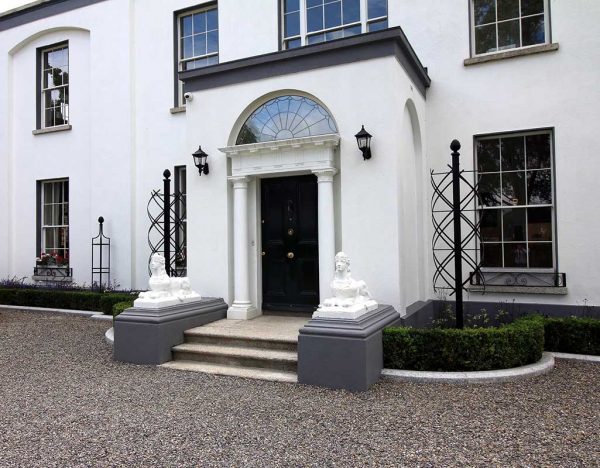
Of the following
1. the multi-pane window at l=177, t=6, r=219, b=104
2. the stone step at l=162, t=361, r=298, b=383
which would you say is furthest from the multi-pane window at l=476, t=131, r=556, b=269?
the multi-pane window at l=177, t=6, r=219, b=104

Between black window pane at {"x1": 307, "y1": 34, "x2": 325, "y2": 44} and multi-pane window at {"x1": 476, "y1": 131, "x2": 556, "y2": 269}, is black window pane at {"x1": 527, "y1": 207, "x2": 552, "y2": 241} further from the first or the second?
black window pane at {"x1": 307, "y1": 34, "x2": 325, "y2": 44}

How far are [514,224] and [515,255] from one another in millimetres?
563

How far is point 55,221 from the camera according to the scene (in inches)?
516

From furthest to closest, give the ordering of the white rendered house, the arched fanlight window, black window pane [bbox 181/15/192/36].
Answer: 1. black window pane [bbox 181/15/192/36]
2. the arched fanlight window
3. the white rendered house

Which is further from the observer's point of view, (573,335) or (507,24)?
(507,24)

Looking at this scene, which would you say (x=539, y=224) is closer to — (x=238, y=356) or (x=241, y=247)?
(x=241, y=247)

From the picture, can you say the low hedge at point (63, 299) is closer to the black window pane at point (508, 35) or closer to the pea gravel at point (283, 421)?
the pea gravel at point (283, 421)

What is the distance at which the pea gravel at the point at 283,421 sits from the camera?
12.3ft

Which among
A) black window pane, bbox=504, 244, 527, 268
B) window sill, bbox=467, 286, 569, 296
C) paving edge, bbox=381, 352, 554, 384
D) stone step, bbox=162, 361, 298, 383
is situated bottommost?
stone step, bbox=162, 361, 298, 383

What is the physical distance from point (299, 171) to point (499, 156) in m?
3.80

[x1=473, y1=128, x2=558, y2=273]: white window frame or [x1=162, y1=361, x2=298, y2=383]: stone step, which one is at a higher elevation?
[x1=473, y1=128, x2=558, y2=273]: white window frame

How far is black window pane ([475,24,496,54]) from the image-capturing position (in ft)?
27.8

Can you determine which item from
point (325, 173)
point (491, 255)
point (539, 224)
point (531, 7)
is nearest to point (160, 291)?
point (325, 173)

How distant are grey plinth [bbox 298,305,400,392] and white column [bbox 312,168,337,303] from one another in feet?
4.87
